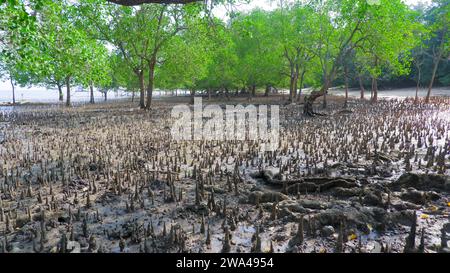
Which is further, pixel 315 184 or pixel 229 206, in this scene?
pixel 315 184

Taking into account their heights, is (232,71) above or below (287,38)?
below

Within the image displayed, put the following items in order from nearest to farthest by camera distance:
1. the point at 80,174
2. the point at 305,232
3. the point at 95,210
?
1. the point at 305,232
2. the point at 95,210
3. the point at 80,174

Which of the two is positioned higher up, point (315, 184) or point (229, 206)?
point (315, 184)

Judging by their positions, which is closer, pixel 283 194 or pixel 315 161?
pixel 283 194

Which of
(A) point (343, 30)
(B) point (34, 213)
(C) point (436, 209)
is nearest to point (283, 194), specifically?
(C) point (436, 209)

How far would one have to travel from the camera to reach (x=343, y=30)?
61.1 ft

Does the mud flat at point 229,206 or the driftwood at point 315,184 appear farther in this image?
the driftwood at point 315,184

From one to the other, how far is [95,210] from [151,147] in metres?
4.04

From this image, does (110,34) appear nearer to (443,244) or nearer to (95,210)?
(95,210)

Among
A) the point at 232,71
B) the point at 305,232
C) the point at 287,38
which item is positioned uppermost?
the point at 287,38

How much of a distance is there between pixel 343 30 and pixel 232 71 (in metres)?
12.1

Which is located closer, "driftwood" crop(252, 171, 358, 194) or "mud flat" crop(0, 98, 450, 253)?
"mud flat" crop(0, 98, 450, 253)
